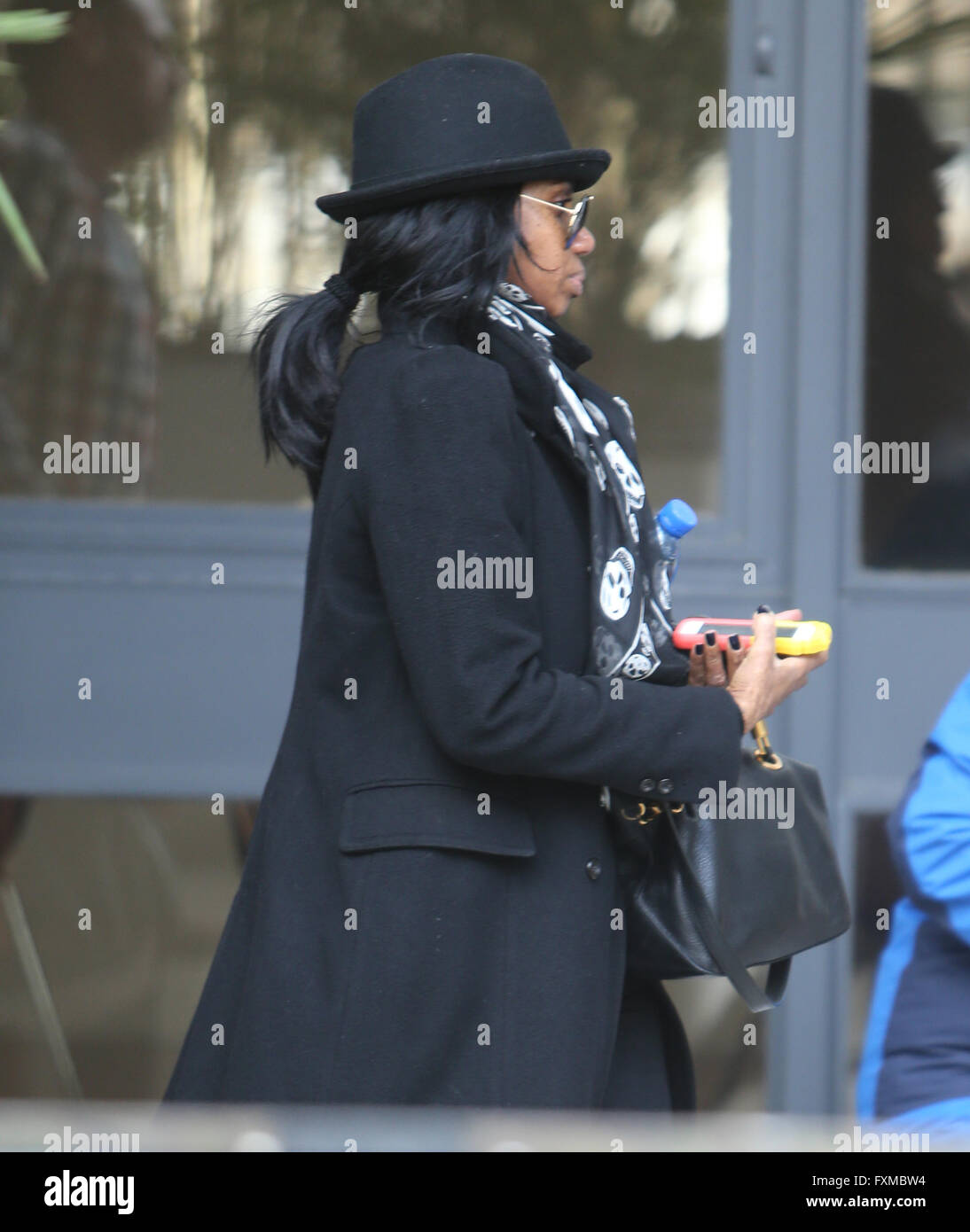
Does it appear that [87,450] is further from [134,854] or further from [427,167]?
[427,167]

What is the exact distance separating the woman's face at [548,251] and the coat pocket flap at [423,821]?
58 cm

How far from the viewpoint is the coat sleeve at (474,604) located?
1546 mm

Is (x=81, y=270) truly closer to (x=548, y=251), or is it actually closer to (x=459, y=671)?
(x=548, y=251)

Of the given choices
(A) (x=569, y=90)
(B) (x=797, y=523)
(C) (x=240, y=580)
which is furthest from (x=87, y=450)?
(B) (x=797, y=523)

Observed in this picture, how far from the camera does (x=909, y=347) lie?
10.1ft

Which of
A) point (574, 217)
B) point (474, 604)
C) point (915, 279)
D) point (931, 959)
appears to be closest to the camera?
point (474, 604)

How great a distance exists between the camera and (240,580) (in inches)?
123

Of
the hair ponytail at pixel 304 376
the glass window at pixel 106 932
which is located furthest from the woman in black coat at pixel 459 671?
the glass window at pixel 106 932

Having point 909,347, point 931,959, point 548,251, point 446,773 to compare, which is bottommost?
point 931,959

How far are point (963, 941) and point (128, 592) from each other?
1.85 m

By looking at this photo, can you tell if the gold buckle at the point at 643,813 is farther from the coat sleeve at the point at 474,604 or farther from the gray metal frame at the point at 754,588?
the gray metal frame at the point at 754,588

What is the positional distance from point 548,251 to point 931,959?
A: 1.01 metres

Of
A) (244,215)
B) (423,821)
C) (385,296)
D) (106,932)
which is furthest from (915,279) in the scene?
(106,932)

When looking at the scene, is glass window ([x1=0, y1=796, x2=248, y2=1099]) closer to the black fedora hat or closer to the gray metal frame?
the gray metal frame
